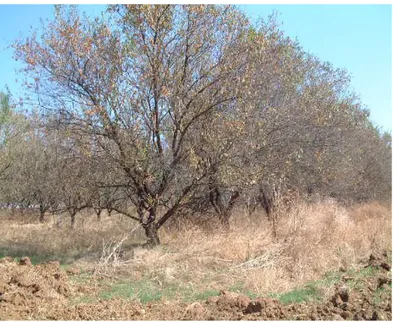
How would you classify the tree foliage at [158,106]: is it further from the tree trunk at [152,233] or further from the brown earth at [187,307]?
the brown earth at [187,307]

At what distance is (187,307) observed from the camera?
19.2 feet

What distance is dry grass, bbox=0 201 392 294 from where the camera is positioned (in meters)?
7.66

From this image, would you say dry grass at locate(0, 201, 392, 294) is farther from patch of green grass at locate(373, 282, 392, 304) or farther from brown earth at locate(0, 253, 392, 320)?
patch of green grass at locate(373, 282, 392, 304)

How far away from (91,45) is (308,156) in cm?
691

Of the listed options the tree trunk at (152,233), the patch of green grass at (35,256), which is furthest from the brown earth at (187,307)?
the tree trunk at (152,233)

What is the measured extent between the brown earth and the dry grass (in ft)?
3.73

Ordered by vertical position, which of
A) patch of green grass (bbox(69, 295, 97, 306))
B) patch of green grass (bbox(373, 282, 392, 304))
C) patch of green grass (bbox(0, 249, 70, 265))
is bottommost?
patch of green grass (bbox(69, 295, 97, 306))

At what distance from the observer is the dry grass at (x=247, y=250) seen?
25.1 ft

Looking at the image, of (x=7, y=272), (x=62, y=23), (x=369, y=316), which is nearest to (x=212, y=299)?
(x=369, y=316)

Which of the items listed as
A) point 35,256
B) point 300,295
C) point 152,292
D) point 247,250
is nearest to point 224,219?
point 247,250

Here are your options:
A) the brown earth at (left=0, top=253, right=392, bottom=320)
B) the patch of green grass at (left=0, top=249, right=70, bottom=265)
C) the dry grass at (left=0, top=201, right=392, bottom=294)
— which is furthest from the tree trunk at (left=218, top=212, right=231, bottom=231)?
the brown earth at (left=0, top=253, right=392, bottom=320)

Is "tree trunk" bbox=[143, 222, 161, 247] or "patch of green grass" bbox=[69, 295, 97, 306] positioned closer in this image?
"patch of green grass" bbox=[69, 295, 97, 306]

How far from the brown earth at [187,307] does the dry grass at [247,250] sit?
114cm

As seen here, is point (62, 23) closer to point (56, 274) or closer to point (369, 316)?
point (56, 274)
